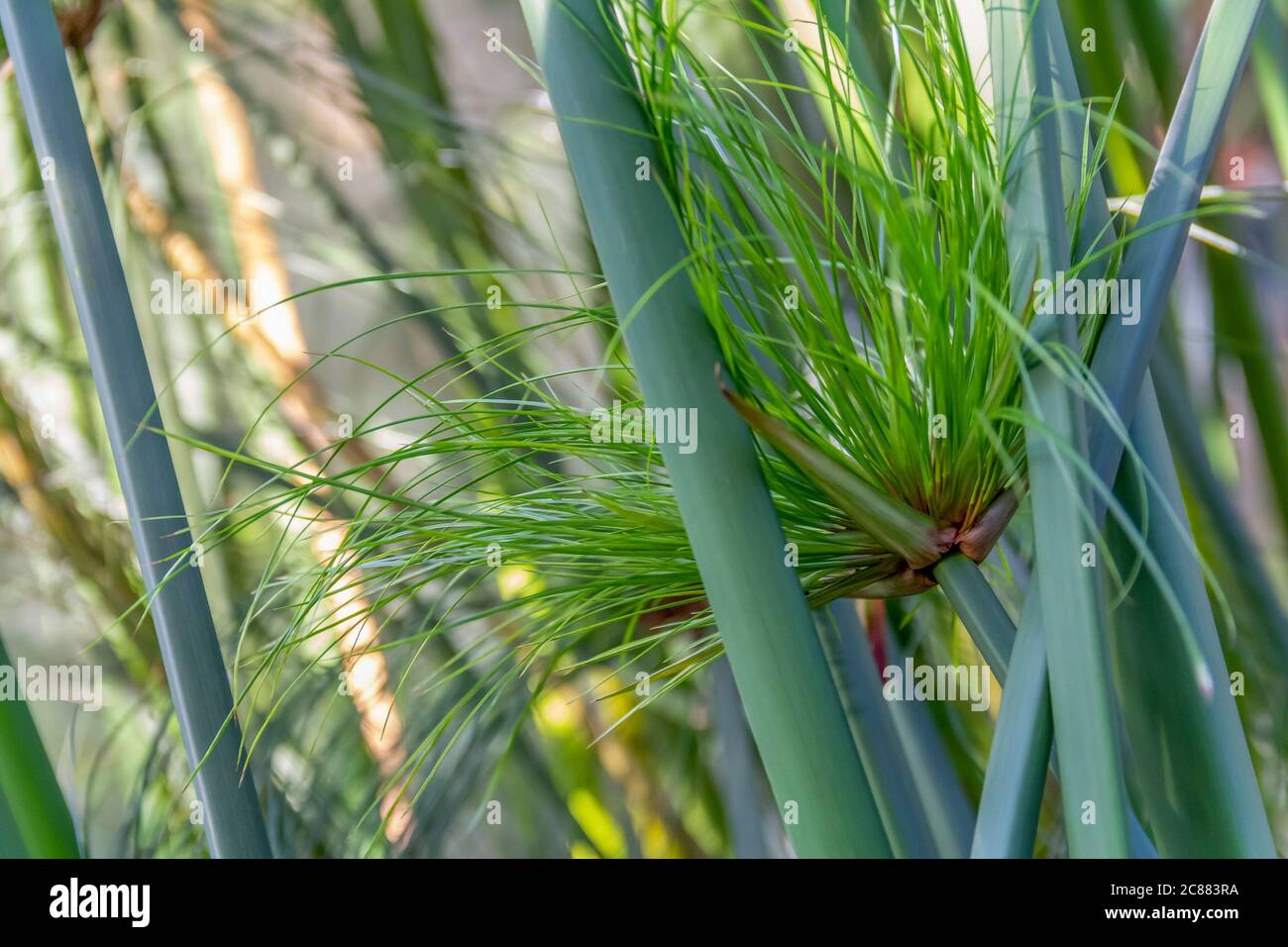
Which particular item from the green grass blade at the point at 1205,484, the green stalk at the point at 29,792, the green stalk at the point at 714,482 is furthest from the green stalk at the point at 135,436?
the green grass blade at the point at 1205,484

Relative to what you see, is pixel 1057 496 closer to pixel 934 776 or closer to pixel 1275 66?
pixel 934 776

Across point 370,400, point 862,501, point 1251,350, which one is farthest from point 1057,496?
point 370,400

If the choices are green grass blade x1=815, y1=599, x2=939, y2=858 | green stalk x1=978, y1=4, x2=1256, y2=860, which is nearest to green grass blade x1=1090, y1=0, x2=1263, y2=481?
green stalk x1=978, y1=4, x2=1256, y2=860

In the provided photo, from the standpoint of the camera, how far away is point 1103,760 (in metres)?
0.15

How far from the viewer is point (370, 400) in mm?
830

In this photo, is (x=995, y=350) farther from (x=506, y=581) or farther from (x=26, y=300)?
(x=26, y=300)

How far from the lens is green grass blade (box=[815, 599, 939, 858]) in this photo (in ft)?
0.93

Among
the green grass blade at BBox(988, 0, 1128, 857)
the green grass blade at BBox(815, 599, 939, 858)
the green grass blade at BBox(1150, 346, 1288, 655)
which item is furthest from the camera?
the green grass blade at BBox(1150, 346, 1288, 655)

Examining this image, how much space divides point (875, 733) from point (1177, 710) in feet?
0.33

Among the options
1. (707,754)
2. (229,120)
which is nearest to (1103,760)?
(707,754)

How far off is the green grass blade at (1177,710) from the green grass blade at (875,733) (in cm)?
8

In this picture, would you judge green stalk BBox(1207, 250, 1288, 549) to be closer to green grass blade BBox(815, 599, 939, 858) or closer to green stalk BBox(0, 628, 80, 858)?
green grass blade BBox(815, 599, 939, 858)

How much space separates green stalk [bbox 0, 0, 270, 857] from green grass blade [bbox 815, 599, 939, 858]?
17 centimetres

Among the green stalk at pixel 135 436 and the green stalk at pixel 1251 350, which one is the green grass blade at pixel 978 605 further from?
the green stalk at pixel 1251 350
